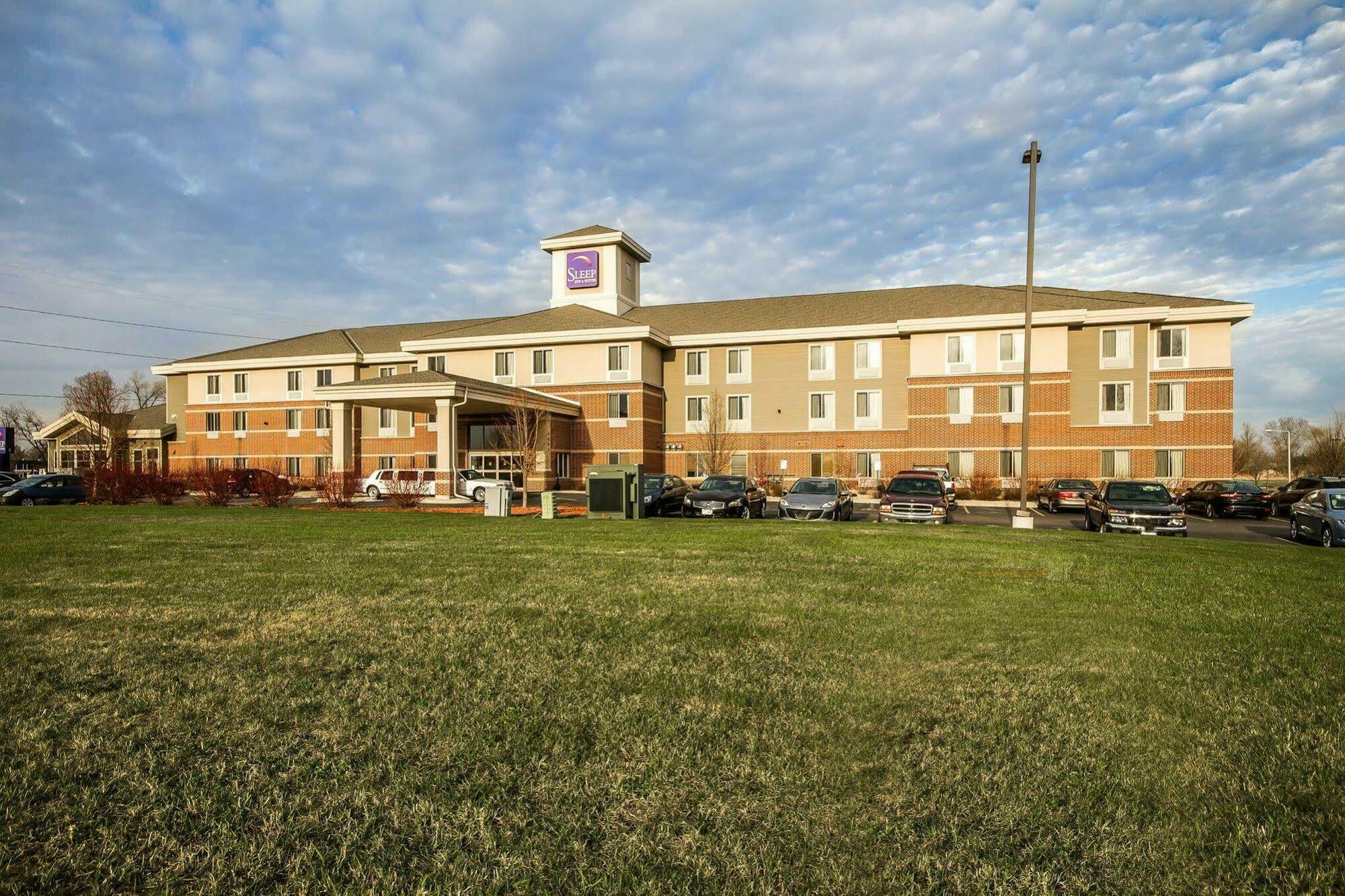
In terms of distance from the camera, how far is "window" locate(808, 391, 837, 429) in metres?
44.1

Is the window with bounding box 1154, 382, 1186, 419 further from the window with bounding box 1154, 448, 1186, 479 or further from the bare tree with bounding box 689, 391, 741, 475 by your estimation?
the bare tree with bounding box 689, 391, 741, 475

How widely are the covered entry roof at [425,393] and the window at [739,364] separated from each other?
12360 millimetres

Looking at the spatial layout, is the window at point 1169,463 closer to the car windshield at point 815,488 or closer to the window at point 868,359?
the window at point 868,359

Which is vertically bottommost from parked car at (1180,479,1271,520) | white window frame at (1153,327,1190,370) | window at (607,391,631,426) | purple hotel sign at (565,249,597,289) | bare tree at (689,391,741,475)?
parked car at (1180,479,1271,520)

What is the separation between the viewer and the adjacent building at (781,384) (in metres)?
38.9

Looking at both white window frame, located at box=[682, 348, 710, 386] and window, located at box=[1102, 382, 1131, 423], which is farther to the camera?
white window frame, located at box=[682, 348, 710, 386]

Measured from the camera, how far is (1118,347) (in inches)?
1559

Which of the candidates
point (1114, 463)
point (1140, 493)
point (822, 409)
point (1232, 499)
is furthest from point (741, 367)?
point (1140, 493)

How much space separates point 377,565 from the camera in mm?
10484

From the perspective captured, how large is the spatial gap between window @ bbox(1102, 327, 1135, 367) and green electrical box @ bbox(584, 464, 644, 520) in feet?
104

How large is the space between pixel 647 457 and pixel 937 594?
35.9 m

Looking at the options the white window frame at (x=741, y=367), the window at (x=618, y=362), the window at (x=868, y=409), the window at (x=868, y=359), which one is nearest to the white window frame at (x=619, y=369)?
the window at (x=618, y=362)

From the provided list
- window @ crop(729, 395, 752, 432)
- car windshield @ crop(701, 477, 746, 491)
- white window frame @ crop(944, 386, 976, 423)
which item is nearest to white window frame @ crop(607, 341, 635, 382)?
window @ crop(729, 395, 752, 432)

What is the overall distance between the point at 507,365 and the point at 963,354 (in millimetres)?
27235
